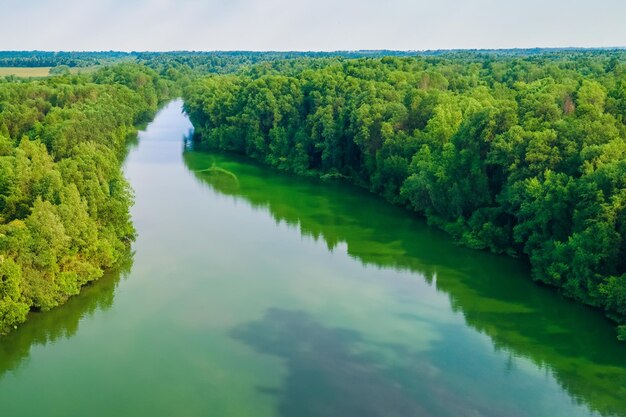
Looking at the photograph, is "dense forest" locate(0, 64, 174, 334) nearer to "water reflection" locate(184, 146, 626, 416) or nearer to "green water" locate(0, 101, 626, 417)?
"green water" locate(0, 101, 626, 417)

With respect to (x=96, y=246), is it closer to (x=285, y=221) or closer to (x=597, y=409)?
(x=285, y=221)

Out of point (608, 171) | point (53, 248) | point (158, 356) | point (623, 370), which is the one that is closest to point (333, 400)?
point (158, 356)

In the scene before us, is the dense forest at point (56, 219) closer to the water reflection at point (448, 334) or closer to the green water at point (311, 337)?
the green water at point (311, 337)

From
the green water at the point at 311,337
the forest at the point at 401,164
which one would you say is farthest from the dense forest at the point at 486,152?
the green water at the point at 311,337

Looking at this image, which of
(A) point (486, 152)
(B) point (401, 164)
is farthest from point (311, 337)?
(B) point (401, 164)

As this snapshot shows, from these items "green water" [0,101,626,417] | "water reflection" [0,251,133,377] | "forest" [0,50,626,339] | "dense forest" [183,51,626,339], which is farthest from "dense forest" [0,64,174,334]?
"dense forest" [183,51,626,339]
